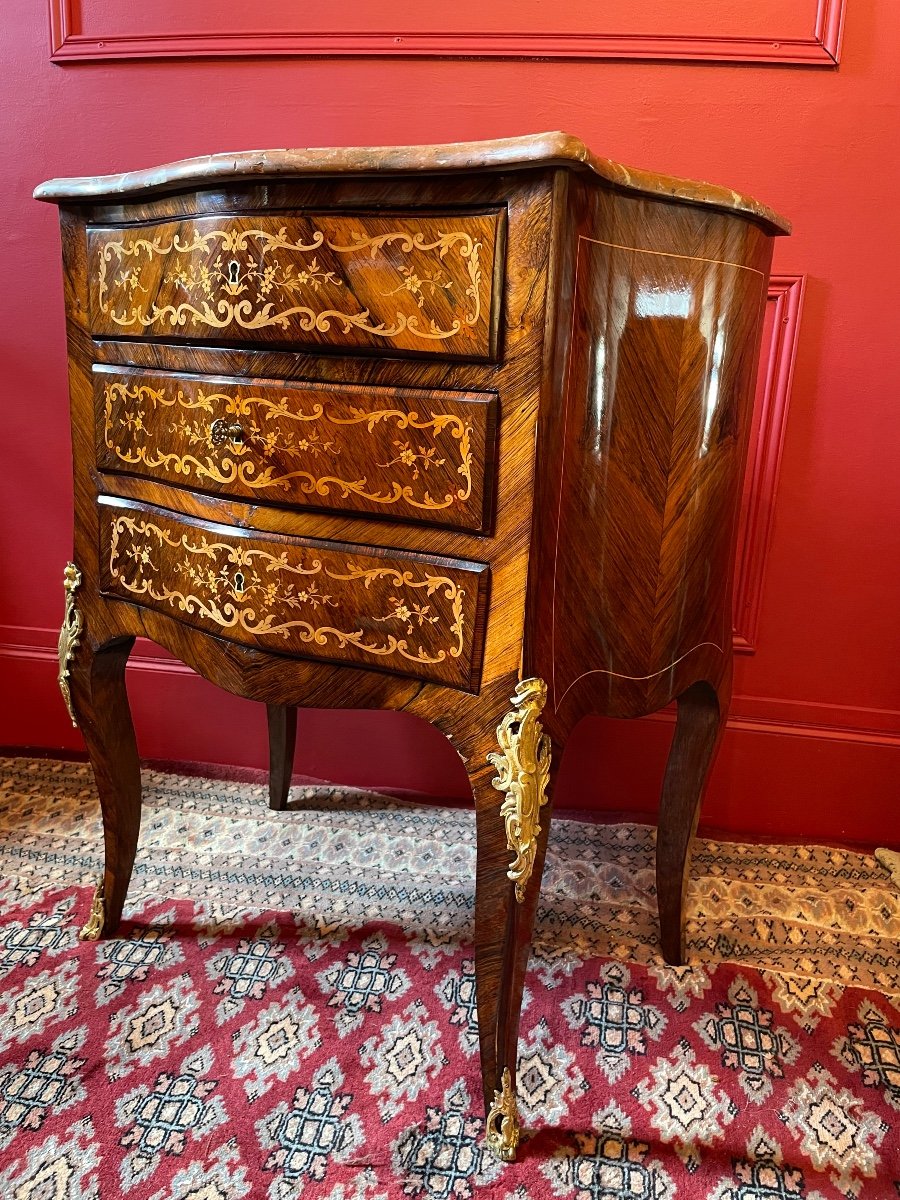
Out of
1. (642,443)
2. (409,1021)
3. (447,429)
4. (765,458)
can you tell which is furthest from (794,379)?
(409,1021)

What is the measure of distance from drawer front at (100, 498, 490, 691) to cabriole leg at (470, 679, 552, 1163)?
7 centimetres

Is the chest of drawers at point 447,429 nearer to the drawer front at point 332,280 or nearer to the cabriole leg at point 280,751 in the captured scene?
the drawer front at point 332,280

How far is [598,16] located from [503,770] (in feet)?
3.94

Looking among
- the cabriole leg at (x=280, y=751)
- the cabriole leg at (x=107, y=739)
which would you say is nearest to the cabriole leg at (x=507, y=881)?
the cabriole leg at (x=107, y=739)

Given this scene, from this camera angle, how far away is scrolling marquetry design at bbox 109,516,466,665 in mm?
756

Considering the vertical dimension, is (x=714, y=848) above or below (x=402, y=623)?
below

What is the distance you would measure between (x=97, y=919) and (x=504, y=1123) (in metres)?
0.65

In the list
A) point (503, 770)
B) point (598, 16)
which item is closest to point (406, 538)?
point (503, 770)

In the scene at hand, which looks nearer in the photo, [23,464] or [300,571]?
[300,571]

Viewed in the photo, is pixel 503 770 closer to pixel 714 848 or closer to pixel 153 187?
pixel 153 187

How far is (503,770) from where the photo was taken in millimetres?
739

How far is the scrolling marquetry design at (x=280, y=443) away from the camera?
28.5 inches

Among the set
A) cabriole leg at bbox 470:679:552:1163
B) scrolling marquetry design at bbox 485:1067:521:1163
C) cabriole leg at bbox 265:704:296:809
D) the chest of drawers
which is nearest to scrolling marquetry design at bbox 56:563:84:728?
the chest of drawers

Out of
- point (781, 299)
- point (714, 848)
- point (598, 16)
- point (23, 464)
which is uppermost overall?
point (598, 16)
